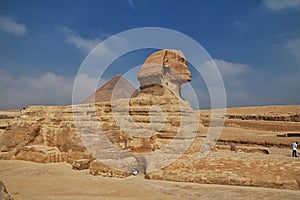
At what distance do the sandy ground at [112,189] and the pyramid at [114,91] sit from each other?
35.5 ft

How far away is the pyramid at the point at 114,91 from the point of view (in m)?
19.8

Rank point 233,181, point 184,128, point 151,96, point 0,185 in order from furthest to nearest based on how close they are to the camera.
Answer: point 151,96
point 184,128
point 233,181
point 0,185

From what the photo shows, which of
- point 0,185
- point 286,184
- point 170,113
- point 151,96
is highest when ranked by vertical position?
point 151,96

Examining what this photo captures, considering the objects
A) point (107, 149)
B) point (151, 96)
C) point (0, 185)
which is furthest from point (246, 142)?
point (0, 185)

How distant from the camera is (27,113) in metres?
13.7

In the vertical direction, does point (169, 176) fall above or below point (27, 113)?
below

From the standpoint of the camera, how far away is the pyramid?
19766 millimetres

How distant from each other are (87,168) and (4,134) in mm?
5822

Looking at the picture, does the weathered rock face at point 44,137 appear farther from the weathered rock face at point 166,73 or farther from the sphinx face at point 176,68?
the sphinx face at point 176,68

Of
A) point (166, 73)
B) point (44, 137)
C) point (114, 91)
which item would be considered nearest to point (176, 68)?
point (166, 73)

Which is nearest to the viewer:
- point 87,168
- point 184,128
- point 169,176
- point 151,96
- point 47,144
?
point 169,176

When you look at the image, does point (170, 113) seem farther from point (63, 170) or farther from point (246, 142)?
point (246, 142)

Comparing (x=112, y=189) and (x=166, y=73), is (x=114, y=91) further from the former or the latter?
(x=112, y=189)

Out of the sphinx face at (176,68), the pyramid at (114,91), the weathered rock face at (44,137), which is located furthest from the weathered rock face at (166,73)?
the pyramid at (114,91)
